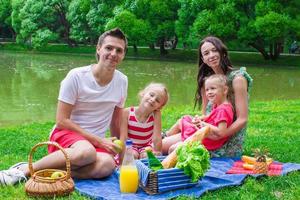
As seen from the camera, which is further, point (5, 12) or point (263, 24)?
point (5, 12)

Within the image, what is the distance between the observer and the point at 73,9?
3841 centimetres

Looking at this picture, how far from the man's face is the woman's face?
3.33ft

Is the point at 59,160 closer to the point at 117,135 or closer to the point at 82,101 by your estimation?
the point at 82,101

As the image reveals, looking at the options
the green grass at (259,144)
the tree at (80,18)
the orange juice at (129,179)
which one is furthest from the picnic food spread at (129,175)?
the tree at (80,18)

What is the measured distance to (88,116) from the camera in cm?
456

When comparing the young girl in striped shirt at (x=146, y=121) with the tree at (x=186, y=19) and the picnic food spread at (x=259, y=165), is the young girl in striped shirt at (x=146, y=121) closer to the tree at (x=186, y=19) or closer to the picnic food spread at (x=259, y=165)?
the picnic food spread at (x=259, y=165)

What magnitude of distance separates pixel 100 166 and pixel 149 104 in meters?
0.87

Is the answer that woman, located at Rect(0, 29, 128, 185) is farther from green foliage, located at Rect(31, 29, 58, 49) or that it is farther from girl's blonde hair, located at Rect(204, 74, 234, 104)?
green foliage, located at Rect(31, 29, 58, 49)

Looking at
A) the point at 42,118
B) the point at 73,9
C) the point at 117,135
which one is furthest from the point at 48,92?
the point at 73,9

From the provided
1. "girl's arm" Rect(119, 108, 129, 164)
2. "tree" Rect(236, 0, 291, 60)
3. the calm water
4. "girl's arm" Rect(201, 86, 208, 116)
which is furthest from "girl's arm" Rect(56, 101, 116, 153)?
"tree" Rect(236, 0, 291, 60)

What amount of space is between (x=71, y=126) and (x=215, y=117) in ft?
4.69

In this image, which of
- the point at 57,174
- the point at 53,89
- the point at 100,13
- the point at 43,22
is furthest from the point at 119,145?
the point at 43,22

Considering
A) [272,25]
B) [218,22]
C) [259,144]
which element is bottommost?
[259,144]

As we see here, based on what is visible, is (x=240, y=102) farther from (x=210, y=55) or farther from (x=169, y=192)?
(x=169, y=192)
